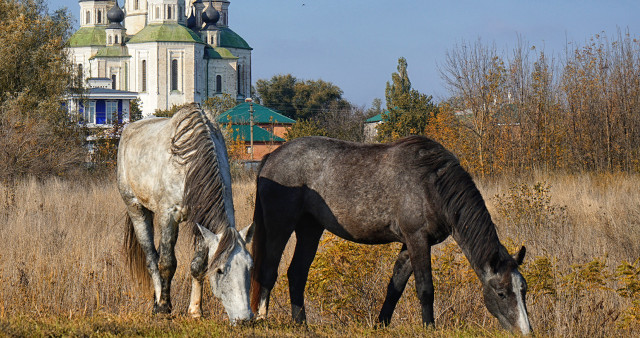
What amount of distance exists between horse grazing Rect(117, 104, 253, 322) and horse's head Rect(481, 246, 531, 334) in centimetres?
167

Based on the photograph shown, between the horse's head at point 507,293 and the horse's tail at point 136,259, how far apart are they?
2984mm

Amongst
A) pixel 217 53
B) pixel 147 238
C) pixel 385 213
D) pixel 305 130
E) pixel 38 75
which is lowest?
pixel 147 238

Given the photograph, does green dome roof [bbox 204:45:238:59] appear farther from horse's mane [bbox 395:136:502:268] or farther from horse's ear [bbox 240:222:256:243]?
horse's ear [bbox 240:222:256:243]

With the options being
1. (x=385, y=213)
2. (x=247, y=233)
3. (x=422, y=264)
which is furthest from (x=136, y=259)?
(x=422, y=264)

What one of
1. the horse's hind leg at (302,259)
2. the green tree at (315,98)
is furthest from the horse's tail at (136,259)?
the green tree at (315,98)

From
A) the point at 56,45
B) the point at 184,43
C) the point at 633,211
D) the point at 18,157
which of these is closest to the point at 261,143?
the point at 184,43

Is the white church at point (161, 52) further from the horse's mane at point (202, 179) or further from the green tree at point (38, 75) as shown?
the horse's mane at point (202, 179)

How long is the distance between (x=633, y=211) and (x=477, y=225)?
25.2 feet

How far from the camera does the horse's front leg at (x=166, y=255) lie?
6.31m

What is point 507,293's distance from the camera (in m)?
5.55

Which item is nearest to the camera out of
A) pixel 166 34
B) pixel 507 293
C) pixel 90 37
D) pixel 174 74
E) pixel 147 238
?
pixel 507 293

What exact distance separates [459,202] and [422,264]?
525 mm

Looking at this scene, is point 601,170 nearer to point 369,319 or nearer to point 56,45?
point 369,319

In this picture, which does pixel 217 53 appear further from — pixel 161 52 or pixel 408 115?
pixel 408 115
